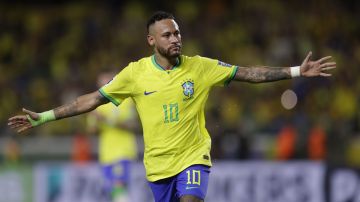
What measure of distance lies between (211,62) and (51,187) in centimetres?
645

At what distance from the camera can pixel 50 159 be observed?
1492cm

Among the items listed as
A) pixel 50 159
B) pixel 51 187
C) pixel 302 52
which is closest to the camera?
pixel 51 187

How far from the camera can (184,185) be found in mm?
7293

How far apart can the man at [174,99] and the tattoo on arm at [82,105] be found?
0.42ft

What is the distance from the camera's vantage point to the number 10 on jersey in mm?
7371

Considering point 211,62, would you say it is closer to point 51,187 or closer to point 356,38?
point 51,187

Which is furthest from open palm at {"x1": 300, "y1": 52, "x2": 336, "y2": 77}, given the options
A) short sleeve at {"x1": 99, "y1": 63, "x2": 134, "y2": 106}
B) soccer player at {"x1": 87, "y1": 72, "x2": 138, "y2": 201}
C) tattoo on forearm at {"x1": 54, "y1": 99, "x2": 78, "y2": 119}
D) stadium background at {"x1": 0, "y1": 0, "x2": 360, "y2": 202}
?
stadium background at {"x1": 0, "y1": 0, "x2": 360, "y2": 202}

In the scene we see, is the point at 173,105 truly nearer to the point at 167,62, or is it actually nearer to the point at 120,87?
the point at 167,62

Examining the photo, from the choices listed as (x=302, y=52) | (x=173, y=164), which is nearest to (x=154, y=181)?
(x=173, y=164)

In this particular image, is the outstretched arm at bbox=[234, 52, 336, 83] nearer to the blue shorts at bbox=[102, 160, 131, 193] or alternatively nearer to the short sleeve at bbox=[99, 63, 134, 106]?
the short sleeve at bbox=[99, 63, 134, 106]

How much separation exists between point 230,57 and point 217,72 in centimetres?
1124

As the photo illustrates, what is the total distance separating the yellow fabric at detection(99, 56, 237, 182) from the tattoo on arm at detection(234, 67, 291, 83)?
0.08 metres

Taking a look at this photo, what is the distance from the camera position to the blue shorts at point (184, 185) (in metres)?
7.28

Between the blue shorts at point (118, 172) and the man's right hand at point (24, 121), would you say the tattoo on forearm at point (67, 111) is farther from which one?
the blue shorts at point (118, 172)
